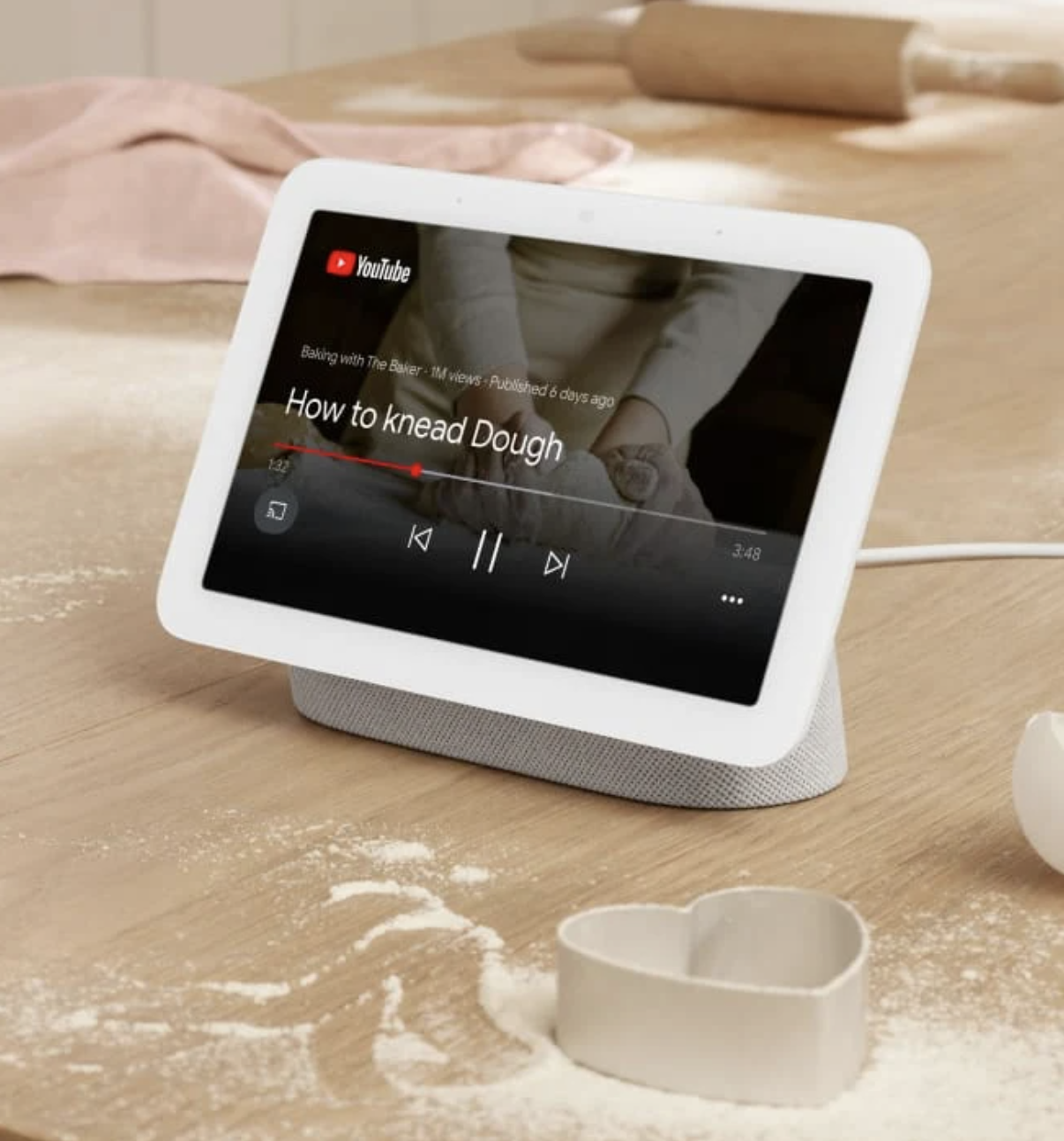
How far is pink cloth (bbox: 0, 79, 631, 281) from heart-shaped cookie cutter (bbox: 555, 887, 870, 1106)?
39.8 inches

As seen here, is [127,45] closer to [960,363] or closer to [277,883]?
[960,363]

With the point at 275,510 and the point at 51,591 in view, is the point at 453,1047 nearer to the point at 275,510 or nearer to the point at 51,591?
the point at 275,510

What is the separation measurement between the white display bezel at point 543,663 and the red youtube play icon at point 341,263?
0.6 inches

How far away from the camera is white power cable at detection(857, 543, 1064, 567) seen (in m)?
0.92

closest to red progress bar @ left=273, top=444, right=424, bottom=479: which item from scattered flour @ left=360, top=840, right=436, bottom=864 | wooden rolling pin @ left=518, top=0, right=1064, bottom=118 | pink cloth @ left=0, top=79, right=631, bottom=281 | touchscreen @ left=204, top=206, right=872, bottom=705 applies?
touchscreen @ left=204, top=206, right=872, bottom=705

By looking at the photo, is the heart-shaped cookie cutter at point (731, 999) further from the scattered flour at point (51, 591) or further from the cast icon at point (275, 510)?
the scattered flour at point (51, 591)

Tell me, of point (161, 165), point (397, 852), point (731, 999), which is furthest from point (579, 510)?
point (161, 165)

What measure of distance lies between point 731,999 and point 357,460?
0.29 m

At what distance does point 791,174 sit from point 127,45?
35.9 inches

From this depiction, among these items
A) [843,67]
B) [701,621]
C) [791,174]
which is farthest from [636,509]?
[843,67]

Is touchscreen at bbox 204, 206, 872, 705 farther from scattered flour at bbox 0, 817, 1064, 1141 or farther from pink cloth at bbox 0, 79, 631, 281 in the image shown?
pink cloth at bbox 0, 79, 631, 281

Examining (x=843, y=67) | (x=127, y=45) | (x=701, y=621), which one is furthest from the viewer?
(x=127, y=45)

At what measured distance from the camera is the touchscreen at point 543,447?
67 cm

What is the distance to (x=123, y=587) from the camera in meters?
0.89
